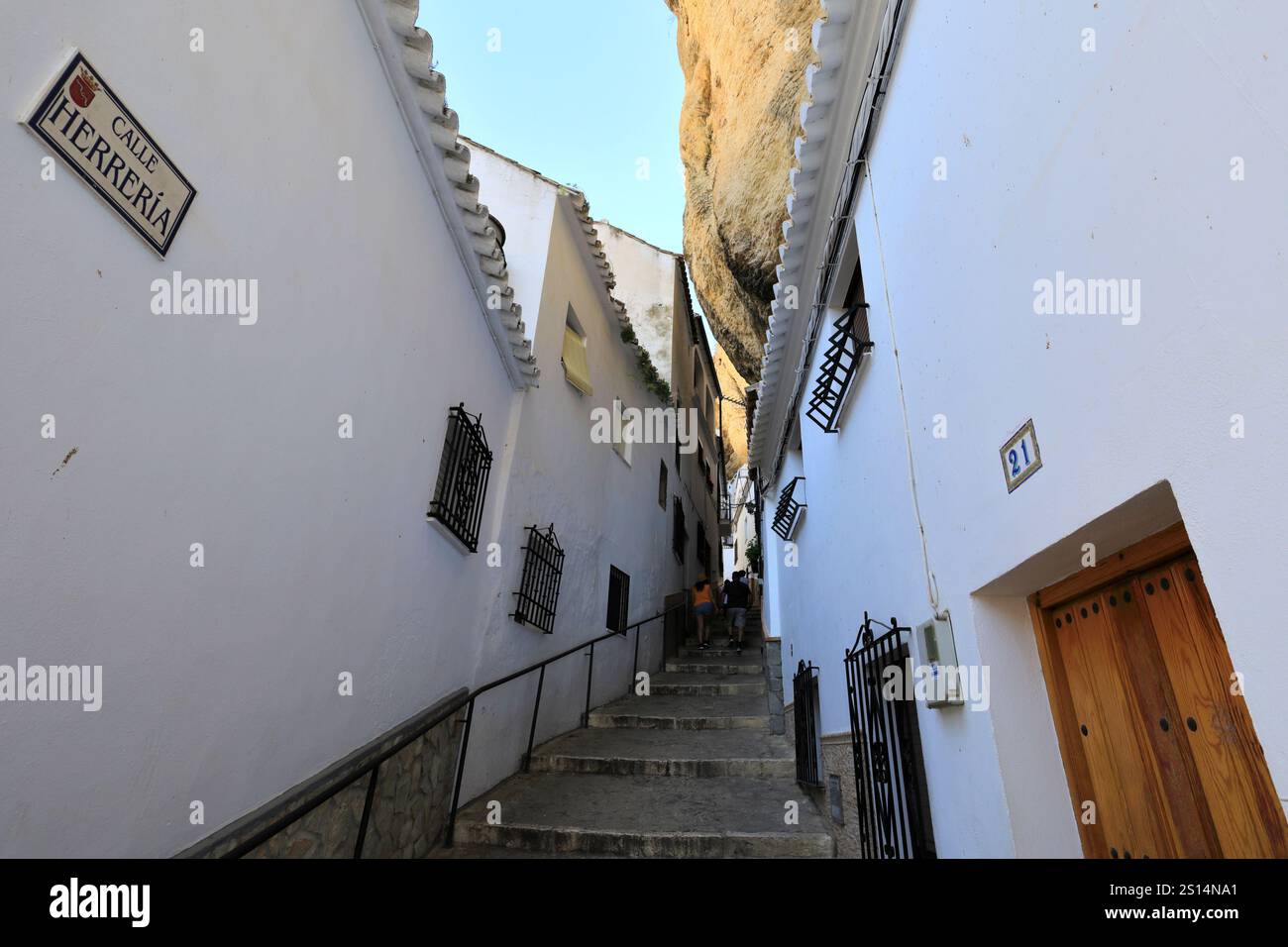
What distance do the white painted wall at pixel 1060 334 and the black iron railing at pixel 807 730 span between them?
2.10 m

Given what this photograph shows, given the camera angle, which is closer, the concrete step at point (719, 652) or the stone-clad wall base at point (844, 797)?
the stone-clad wall base at point (844, 797)

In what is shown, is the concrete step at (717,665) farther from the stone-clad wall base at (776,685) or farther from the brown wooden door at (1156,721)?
the brown wooden door at (1156,721)

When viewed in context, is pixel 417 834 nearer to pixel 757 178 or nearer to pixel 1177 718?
pixel 1177 718

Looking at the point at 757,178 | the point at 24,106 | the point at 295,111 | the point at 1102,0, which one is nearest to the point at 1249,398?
the point at 1102,0

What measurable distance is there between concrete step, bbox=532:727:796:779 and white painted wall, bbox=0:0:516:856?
2230mm

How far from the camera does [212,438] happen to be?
2.48 metres

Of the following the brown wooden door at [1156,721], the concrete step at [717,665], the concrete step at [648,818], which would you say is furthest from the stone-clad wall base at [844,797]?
the concrete step at [717,665]

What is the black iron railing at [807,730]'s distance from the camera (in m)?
Answer: 5.12

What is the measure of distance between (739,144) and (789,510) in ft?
14.6

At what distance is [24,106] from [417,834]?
4.02 m

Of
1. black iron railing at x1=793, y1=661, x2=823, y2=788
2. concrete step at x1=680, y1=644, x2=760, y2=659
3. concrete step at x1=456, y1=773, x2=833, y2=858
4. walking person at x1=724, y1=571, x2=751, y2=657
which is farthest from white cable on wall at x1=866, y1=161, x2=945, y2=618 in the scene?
walking person at x1=724, y1=571, x2=751, y2=657

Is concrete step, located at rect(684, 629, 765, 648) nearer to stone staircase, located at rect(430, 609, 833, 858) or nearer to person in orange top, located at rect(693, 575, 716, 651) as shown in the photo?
person in orange top, located at rect(693, 575, 716, 651)
